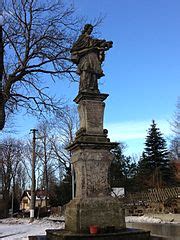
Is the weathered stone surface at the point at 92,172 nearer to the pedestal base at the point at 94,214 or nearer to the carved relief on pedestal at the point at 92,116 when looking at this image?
the pedestal base at the point at 94,214

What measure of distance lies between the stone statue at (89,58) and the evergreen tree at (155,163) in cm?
3667

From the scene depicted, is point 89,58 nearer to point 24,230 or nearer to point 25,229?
point 24,230

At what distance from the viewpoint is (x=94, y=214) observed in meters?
10.3

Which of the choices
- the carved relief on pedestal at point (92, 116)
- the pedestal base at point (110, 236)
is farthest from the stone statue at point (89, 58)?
the pedestal base at point (110, 236)

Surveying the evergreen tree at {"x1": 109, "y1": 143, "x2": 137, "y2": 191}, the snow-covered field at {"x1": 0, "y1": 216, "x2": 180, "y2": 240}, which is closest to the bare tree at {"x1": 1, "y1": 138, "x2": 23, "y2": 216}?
the evergreen tree at {"x1": 109, "y1": 143, "x2": 137, "y2": 191}

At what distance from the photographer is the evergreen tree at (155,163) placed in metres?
47.9

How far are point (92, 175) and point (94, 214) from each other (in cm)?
110

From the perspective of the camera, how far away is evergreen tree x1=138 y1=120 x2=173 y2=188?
157 feet

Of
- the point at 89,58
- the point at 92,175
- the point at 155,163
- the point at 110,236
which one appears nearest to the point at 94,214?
the point at 110,236

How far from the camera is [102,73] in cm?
1202

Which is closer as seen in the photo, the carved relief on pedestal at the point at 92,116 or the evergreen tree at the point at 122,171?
the carved relief on pedestal at the point at 92,116

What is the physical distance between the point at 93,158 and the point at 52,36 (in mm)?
12426

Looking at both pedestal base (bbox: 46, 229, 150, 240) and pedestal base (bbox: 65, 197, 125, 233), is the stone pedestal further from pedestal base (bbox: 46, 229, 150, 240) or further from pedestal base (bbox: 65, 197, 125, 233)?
pedestal base (bbox: 46, 229, 150, 240)

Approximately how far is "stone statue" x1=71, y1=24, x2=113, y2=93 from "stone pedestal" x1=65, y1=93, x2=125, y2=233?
0.63 meters
